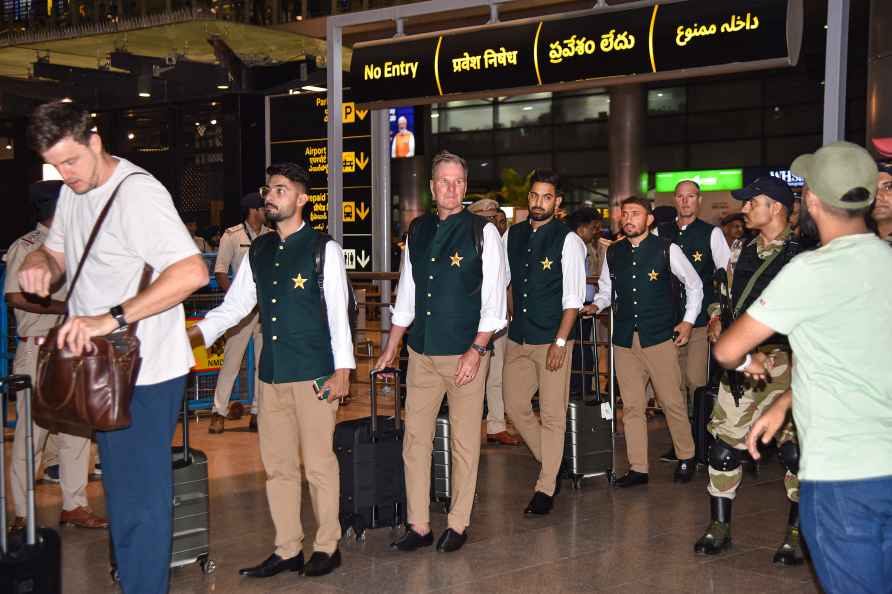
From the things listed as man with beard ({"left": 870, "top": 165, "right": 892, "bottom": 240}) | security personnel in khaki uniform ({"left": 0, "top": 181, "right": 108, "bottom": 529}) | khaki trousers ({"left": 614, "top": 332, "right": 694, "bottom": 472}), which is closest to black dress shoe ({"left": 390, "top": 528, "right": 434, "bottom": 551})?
security personnel in khaki uniform ({"left": 0, "top": 181, "right": 108, "bottom": 529})

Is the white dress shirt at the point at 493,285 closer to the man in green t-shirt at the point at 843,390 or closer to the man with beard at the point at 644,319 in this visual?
the man with beard at the point at 644,319

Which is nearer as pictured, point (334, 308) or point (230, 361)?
point (334, 308)

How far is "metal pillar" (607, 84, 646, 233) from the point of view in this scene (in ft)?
87.8

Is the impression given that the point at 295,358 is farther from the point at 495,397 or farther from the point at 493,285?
the point at 495,397

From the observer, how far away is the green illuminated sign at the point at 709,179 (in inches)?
1083

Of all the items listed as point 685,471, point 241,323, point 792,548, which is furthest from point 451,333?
point 241,323

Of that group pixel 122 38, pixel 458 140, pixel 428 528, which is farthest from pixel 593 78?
pixel 458 140

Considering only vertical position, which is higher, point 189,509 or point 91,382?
point 91,382

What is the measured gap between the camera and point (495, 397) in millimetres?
9031

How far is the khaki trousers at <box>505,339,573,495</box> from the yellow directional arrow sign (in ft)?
18.7

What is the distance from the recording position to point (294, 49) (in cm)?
1267

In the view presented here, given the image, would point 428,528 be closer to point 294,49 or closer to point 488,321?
point 488,321

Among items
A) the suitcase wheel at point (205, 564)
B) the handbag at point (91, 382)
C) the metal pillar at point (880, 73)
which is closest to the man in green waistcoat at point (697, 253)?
the metal pillar at point (880, 73)

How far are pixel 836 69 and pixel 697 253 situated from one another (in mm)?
1747
